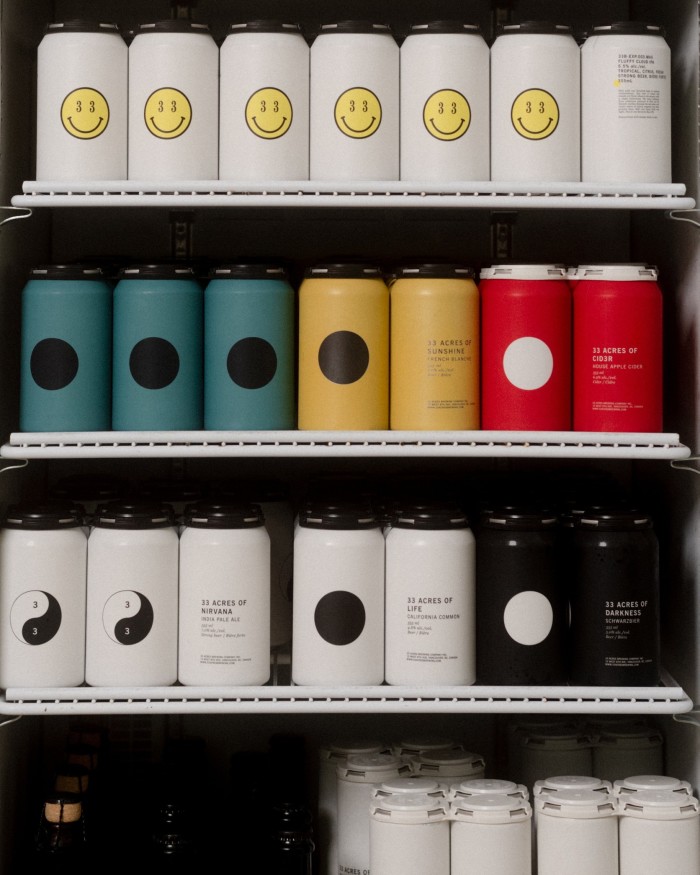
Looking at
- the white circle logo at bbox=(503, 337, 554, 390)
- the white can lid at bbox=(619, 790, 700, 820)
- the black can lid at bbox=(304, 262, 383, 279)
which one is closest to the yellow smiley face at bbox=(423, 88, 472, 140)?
the black can lid at bbox=(304, 262, 383, 279)

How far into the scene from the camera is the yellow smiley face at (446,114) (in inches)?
68.4

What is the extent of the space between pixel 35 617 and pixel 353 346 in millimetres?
665

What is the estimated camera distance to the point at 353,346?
5.72 ft

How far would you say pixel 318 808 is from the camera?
6.33ft

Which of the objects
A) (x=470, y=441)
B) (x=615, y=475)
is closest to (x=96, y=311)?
(x=470, y=441)

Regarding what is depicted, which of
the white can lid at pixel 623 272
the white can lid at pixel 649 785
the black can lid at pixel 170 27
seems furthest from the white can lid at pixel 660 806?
the black can lid at pixel 170 27

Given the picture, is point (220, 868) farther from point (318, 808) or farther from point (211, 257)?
point (211, 257)

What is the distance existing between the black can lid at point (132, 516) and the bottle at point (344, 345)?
0.28 meters

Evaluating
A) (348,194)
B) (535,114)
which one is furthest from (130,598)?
(535,114)

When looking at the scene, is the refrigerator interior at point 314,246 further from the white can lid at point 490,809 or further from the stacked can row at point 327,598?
the white can lid at point 490,809

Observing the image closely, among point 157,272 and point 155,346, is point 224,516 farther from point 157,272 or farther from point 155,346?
point 157,272

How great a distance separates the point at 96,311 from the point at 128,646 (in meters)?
0.54

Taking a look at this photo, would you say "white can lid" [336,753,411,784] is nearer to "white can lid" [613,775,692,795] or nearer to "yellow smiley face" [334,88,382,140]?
"white can lid" [613,775,692,795]

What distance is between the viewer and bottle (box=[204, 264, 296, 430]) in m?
1.74
